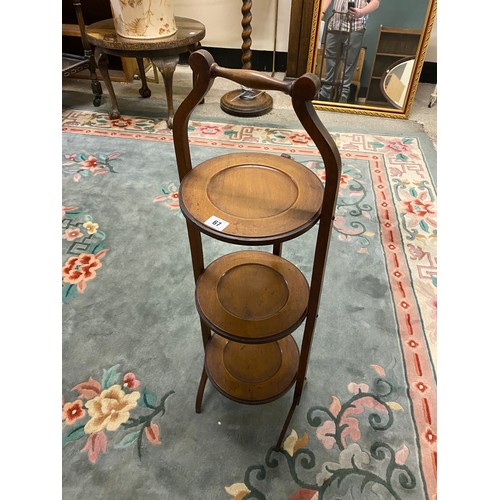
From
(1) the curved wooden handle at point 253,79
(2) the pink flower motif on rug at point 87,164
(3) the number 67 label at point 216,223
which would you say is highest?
(1) the curved wooden handle at point 253,79

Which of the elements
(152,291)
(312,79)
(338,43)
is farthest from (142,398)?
(338,43)

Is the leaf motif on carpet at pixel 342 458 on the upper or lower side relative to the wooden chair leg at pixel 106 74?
lower

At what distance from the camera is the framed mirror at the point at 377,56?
7.66 feet

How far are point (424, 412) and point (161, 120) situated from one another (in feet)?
7.55

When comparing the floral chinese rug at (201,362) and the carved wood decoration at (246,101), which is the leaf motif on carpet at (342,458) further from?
the carved wood decoration at (246,101)

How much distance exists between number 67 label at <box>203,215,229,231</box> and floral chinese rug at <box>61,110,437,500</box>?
722mm

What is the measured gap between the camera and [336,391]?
1232 millimetres

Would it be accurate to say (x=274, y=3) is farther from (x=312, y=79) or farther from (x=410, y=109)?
(x=312, y=79)

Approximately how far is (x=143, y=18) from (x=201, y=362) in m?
1.87

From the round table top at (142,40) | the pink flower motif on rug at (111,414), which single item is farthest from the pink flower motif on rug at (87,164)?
the pink flower motif on rug at (111,414)

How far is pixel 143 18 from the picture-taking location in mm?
2090

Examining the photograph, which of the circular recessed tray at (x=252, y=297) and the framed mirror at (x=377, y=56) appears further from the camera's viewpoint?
the framed mirror at (x=377, y=56)

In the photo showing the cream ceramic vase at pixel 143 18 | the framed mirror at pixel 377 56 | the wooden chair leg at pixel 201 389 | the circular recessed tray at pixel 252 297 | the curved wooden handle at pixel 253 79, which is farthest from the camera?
the framed mirror at pixel 377 56

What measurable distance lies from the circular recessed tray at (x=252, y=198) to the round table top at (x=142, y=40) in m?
1.59
